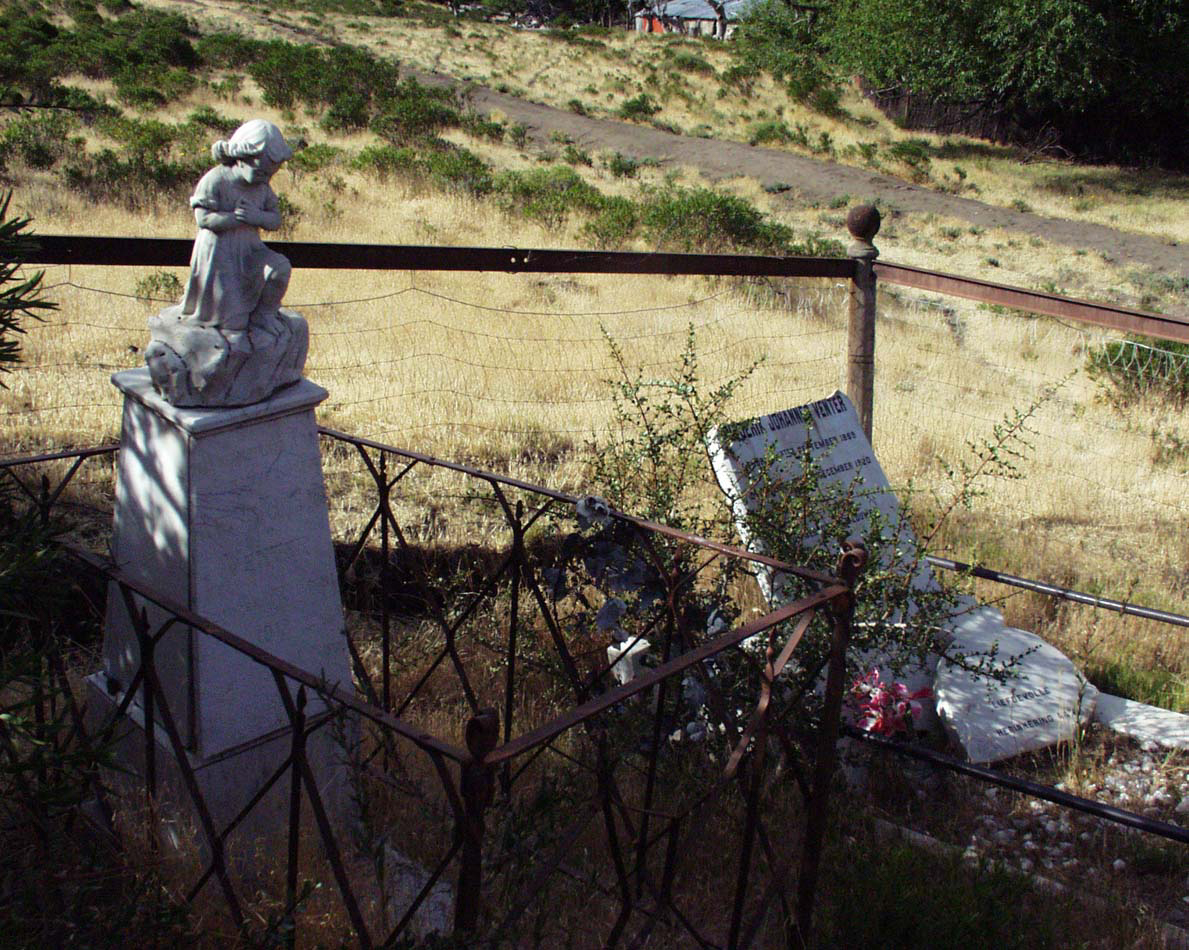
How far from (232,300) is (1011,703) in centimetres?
288

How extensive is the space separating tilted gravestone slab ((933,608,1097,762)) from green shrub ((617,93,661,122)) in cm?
2611

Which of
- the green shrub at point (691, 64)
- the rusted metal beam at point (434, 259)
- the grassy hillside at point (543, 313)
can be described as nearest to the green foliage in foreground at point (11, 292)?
the rusted metal beam at point (434, 259)

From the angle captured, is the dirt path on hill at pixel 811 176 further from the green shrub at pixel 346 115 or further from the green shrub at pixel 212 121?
the green shrub at pixel 212 121

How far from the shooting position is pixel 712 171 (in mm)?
22797

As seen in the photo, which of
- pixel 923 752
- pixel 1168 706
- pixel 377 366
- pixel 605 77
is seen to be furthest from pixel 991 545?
pixel 605 77

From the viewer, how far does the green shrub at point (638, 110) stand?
92.7 feet

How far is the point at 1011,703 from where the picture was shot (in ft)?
12.5

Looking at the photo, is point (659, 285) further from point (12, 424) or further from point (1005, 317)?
point (12, 424)

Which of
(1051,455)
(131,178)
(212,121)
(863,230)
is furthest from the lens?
(212,121)

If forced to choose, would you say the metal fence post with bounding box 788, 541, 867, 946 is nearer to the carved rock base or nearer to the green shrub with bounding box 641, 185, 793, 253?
the carved rock base

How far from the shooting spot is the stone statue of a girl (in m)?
2.36

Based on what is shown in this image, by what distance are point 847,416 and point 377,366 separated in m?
3.35

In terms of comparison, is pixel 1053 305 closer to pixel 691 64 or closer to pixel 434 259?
pixel 434 259

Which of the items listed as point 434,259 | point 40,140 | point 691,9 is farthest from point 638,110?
point 691,9
